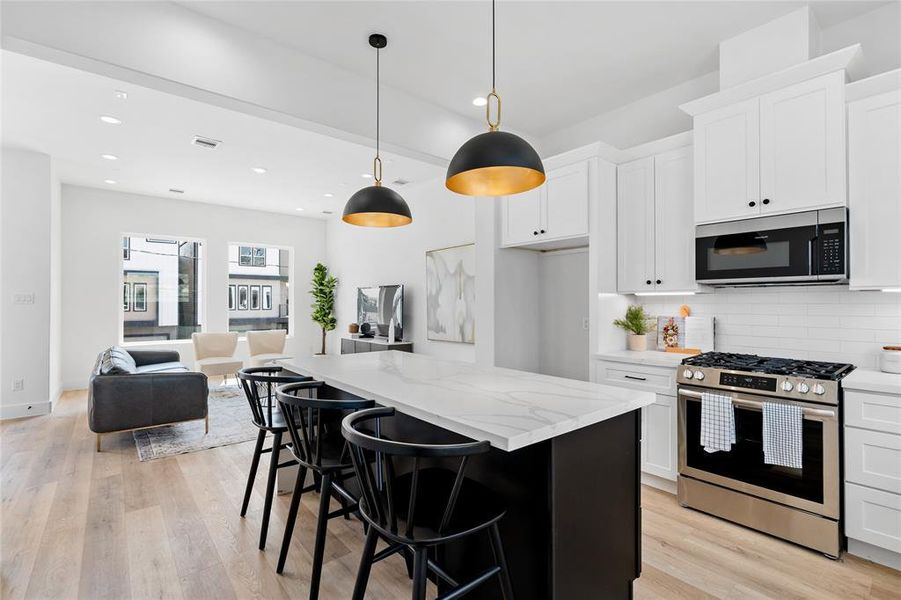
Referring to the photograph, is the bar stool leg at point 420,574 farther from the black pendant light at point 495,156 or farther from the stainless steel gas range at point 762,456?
the stainless steel gas range at point 762,456

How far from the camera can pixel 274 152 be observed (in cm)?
Result: 506

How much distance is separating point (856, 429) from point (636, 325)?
1.51 metres

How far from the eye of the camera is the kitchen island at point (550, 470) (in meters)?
1.50

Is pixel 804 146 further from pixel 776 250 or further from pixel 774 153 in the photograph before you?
pixel 776 250

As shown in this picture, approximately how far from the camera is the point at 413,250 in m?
6.56

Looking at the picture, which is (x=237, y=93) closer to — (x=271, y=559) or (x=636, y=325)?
(x=271, y=559)

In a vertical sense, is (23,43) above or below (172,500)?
above

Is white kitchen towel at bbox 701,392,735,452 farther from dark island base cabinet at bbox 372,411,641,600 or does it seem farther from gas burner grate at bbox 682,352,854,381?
dark island base cabinet at bbox 372,411,641,600

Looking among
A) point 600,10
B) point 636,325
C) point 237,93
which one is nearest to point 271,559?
point 237,93

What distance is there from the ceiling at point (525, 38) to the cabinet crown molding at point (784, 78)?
15.5 inches

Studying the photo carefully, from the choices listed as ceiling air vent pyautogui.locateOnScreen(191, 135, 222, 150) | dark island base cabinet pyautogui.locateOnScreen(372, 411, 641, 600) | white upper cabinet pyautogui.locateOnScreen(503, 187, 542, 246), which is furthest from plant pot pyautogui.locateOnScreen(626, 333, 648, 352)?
ceiling air vent pyautogui.locateOnScreen(191, 135, 222, 150)

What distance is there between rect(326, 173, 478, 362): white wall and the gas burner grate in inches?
121

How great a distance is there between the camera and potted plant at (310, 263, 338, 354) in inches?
329

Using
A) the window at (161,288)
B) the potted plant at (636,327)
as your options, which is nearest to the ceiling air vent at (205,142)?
the window at (161,288)
